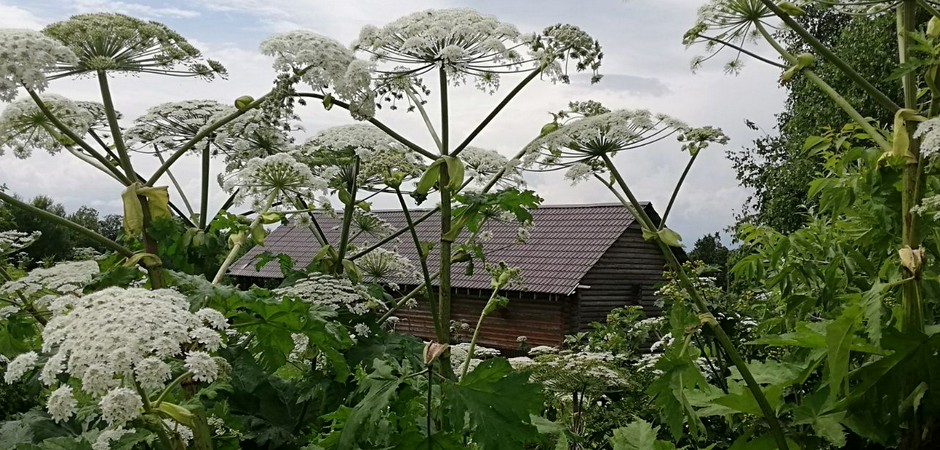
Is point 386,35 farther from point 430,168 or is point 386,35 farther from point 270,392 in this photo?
point 270,392

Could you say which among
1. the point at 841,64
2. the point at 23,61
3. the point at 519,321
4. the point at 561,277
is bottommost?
the point at 519,321

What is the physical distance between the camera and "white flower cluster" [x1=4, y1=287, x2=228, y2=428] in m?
1.92

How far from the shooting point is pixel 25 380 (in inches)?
115

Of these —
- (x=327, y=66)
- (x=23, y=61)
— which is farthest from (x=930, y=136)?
(x=23, y=61)

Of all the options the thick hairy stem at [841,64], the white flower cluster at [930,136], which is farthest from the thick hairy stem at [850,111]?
the white flower cluster at [930,136]

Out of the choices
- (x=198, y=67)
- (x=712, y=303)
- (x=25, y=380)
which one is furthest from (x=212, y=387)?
(x=712, y=303)

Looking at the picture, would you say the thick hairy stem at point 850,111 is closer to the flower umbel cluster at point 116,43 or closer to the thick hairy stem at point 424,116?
the thick hairy stem at point 424,116

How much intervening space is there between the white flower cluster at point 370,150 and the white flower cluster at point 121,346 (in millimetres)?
1237

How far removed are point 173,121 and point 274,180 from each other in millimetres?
536

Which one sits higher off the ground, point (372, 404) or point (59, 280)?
point (59, 280)

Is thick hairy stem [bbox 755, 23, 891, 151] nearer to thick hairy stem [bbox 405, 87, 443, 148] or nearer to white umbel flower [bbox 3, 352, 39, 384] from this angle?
thick hairy stem [bbox 405, 87, 443, 148]

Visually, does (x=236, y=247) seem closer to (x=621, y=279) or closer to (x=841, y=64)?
(x=841, y=64)

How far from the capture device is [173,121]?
3.62 m

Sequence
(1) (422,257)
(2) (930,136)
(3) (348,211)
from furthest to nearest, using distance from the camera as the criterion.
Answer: (3) (348,211), (1) (422,257), (2) (930,136)
